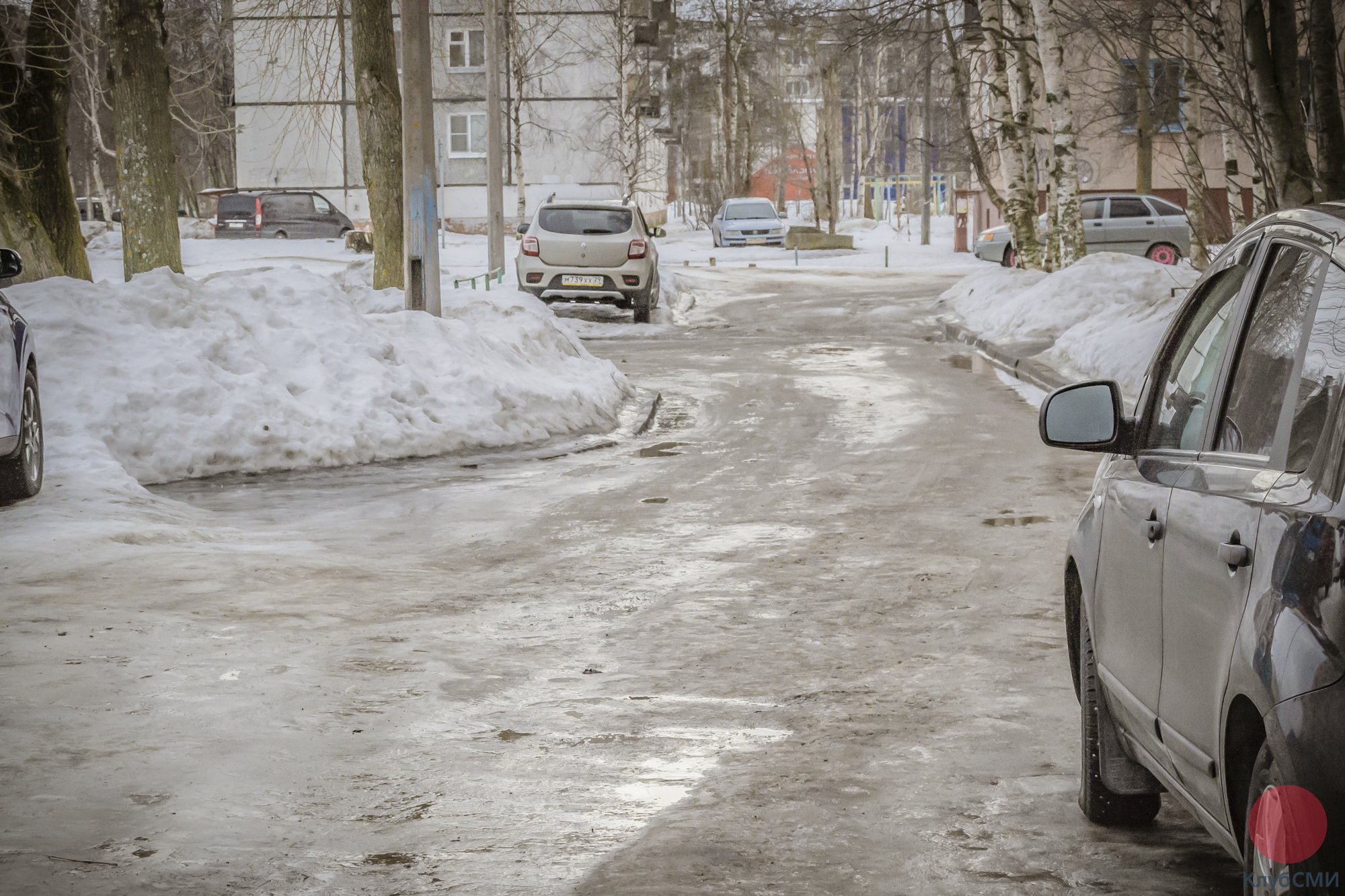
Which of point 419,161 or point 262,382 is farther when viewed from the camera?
point 419,161

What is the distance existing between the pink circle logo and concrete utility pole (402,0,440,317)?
14078 mm

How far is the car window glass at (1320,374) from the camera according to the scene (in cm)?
273

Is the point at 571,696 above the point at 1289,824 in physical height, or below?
below

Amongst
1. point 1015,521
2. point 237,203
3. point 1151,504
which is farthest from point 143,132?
point 237,203

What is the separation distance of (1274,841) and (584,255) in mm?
23478

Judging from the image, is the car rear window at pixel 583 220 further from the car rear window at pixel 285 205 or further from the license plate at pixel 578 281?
the car rear window at pixel 285 205

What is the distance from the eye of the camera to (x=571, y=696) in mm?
5977

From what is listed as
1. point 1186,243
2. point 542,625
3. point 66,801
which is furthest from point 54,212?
point 1186,243

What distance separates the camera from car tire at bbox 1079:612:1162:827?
14.1 ft

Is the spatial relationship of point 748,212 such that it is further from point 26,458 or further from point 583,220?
point 26,458

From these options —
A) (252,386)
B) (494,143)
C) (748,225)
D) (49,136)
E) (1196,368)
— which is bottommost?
(252,386)

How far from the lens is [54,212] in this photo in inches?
706

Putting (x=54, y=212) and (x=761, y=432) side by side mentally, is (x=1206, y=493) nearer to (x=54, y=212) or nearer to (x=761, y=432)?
(x=761, y=432)

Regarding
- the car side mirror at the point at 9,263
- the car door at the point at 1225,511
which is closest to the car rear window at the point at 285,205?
the car side mirror at the point at 9,263
